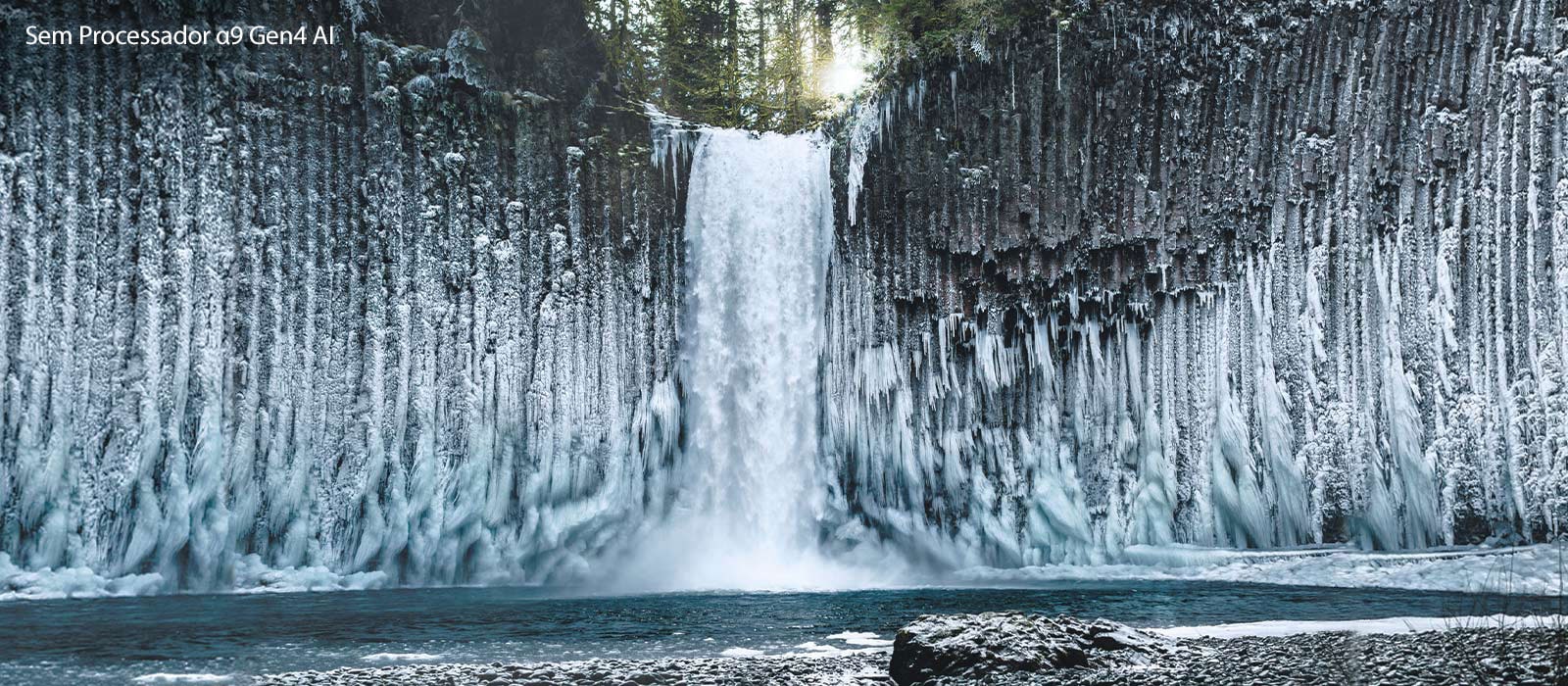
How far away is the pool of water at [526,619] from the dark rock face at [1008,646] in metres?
1.20

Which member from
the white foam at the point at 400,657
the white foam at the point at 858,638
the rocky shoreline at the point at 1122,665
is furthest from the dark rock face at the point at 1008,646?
the white foam at the point at 400,657

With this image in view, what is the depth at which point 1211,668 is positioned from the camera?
6074 millimetres

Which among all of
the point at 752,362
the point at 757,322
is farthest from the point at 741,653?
the point at 757,322

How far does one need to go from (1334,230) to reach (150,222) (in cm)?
1675

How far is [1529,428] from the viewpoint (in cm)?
1278

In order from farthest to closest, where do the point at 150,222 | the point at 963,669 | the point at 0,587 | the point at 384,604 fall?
the point at 150,222 < the point at 0,587 < the point at 384,604 < the point at 963,669

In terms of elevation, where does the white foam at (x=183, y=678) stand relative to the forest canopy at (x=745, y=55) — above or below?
below

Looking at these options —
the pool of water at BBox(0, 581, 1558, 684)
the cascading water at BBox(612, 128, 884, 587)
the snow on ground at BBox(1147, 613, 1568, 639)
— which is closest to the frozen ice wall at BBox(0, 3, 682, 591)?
the cascading water at BBox(612, 128, 884, 587)

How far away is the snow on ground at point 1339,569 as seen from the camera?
1198 cm

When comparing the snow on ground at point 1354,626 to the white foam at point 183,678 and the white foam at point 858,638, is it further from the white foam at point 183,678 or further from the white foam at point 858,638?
the white foam at point 183,678

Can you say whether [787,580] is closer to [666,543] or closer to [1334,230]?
[666,543]

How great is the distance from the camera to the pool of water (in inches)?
285

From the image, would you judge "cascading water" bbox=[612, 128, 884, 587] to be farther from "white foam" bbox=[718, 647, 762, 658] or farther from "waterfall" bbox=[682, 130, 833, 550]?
"white foam" bbox=[718, 647, 762, 658]

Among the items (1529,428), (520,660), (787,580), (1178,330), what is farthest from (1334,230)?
(520,660)
